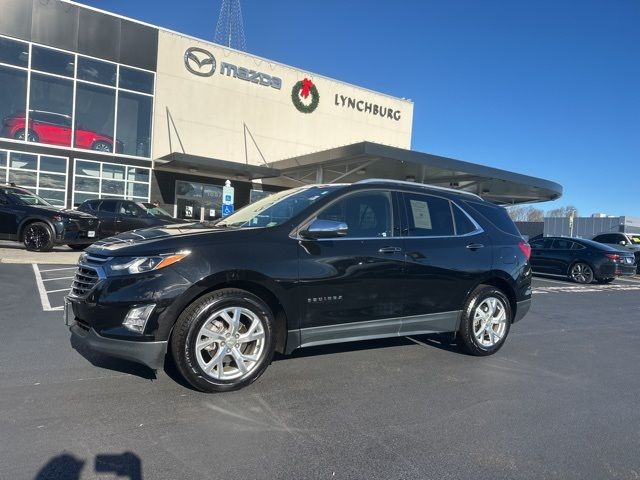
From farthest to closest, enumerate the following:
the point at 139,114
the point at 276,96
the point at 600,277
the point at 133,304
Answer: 1. the point at 276,96
2. the point at 139,114
3. the point at 600,277
4. the point at 133,304

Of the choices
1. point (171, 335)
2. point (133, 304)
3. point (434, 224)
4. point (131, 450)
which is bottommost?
point (131, 450)

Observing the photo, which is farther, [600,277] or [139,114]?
[139,114]

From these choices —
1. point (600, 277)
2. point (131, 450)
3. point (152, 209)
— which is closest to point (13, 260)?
point (152, 209)

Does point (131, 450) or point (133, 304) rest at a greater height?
point (133, 304)

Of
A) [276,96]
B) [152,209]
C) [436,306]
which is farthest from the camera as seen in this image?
[276,96]

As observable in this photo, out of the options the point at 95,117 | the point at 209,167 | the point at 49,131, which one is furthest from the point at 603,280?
the point at 49,131

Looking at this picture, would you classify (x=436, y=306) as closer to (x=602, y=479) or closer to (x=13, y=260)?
(x=602, y=479)

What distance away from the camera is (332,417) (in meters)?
3.60

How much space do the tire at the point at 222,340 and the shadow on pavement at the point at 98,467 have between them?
92 cm

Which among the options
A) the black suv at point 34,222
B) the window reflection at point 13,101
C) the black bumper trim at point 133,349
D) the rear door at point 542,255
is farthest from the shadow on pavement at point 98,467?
the window reflection at point 13,101

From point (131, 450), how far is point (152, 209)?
14.1 m

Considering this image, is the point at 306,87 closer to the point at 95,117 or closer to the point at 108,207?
the point at 95,117

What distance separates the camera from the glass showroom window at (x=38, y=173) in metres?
19.8

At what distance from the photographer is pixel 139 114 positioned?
22750mm
